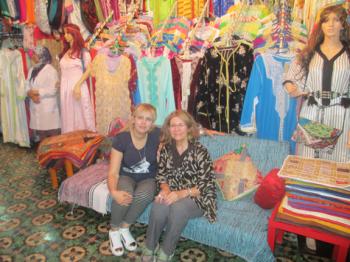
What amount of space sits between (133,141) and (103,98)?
1156 mm

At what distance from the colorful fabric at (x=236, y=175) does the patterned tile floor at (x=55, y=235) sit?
44 centimetres

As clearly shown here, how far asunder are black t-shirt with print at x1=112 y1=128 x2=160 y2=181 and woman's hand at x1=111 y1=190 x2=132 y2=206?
0.83 feet

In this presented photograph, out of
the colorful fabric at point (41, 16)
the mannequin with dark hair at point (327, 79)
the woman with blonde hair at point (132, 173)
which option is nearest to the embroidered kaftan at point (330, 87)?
the mannequin with dark hair at point (327, 79)

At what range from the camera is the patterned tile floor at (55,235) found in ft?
7.04

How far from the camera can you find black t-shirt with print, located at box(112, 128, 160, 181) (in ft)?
7.74

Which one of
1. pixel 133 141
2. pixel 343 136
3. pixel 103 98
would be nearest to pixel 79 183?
pixel 133 141

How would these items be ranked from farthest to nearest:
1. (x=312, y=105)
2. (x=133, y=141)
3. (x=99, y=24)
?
(x=99, y=24) → (x=133, y=141) → (x=312, y=105)

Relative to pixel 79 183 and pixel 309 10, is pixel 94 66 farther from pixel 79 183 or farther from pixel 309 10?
pixel 309 10

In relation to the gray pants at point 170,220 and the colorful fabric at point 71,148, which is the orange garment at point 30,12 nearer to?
the colorful fabric at point 71,148

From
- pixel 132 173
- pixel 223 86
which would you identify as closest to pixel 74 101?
pixel 132 173

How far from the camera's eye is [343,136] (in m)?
2.18

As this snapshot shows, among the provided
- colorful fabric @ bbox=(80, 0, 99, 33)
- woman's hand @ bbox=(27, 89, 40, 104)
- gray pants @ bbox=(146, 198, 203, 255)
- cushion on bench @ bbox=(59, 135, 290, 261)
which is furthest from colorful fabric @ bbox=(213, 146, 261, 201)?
woman's hand @ bbox=(27, 89, 40, 104)

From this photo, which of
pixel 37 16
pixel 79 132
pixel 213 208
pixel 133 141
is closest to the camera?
pixel 213 208

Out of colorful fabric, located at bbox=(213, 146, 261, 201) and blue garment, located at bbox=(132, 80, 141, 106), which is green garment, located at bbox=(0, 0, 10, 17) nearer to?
blue garment, located at bbox=(132, 80, 141, 106)
